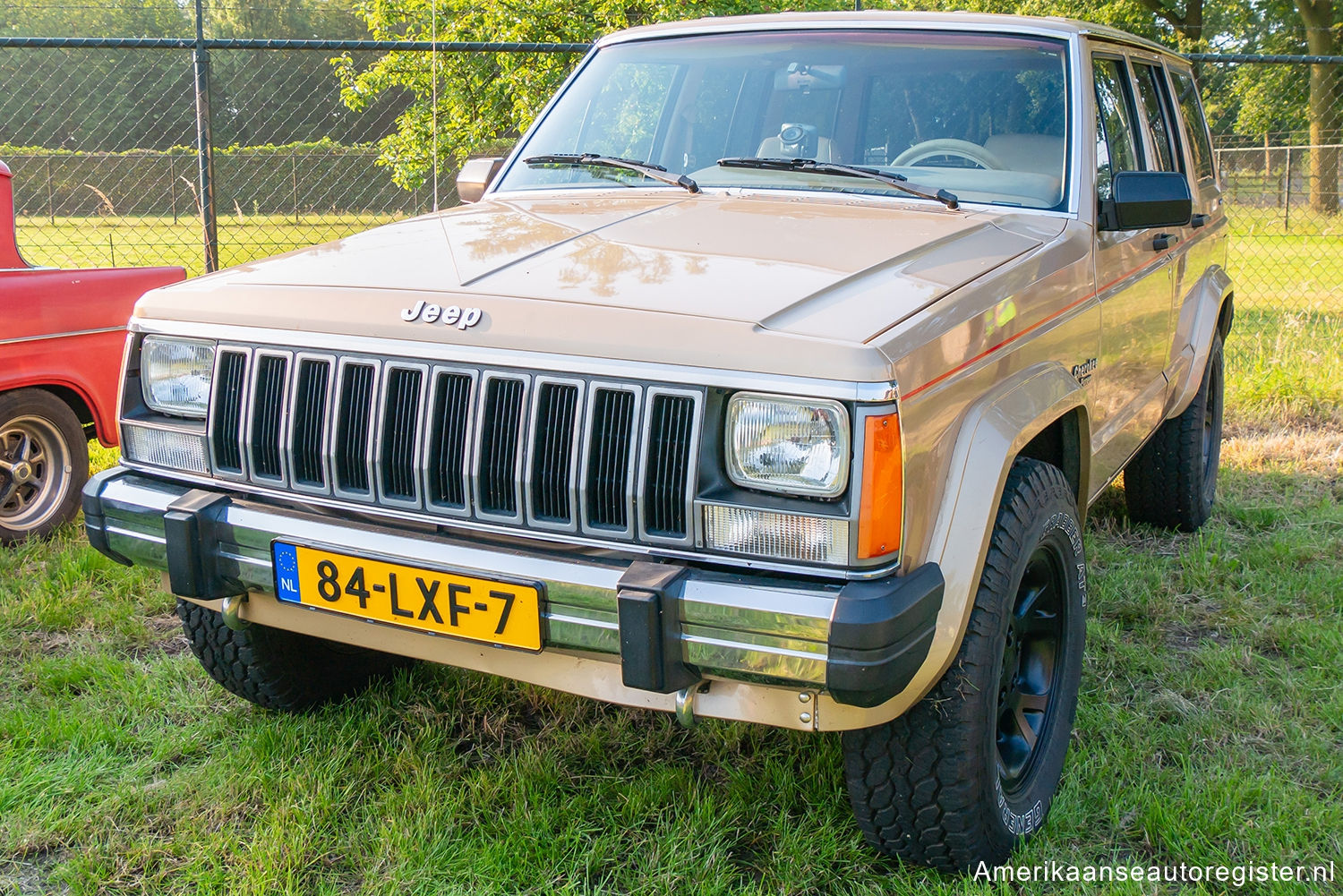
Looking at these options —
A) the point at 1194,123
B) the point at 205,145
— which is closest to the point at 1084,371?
the point at 1194,123

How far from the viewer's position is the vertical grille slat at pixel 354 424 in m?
2.28

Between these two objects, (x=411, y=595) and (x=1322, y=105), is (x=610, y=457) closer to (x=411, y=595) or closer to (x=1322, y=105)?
(x=411, y=595)

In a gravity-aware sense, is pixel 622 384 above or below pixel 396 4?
below

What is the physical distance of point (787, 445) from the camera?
1.96m

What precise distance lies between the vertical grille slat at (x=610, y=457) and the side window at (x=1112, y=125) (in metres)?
1.83

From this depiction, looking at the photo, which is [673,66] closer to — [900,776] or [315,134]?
[900,776]

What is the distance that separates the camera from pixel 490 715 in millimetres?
3078

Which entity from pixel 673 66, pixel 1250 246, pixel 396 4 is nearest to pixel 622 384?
pixel 673 66

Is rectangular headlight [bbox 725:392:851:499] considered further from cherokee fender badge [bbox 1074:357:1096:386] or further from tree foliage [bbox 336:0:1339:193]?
tree foliage [bbox 336:0:1339:193]

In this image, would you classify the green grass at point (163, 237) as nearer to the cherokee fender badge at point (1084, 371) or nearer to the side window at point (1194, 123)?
the side window at point (1194, 123)

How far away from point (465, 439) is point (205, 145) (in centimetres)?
512

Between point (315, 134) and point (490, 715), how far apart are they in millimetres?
39172

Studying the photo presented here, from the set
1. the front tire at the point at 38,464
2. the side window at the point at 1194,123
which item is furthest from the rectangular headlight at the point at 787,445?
the front tire at the point at 38,464

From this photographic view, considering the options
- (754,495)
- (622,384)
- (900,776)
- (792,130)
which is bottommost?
(900,776)
